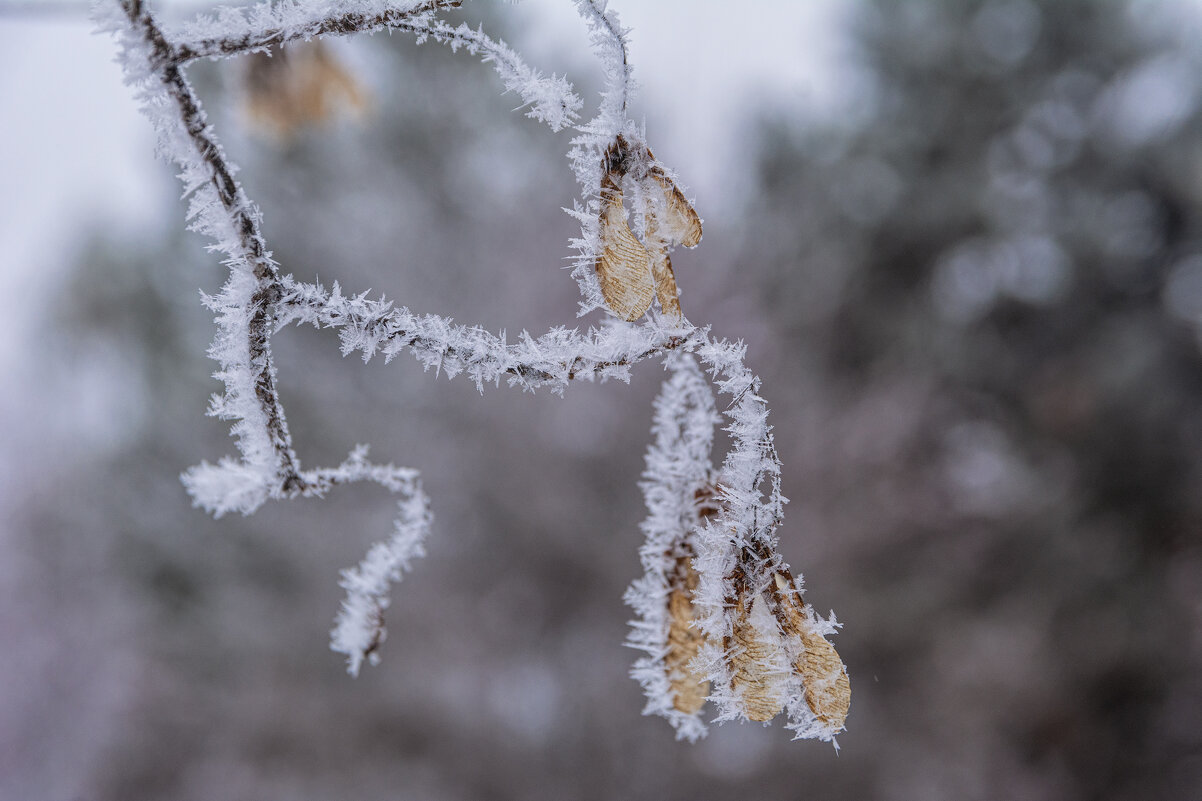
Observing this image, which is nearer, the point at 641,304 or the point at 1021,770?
the point at 641,304

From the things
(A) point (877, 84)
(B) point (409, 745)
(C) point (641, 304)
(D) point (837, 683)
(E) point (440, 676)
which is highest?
(A) point (877, 84)

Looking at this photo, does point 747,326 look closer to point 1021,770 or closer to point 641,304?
point 1021,770

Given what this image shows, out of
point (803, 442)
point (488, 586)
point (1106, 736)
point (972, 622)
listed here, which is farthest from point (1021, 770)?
point (488, 586)

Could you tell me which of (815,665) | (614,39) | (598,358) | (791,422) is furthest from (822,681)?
(791,422)

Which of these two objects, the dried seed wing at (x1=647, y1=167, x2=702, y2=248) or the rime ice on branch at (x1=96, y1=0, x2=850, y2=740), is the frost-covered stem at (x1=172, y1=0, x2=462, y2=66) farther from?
the dried seed wing at (x1=647, y1=167, x2=702, y2=248)

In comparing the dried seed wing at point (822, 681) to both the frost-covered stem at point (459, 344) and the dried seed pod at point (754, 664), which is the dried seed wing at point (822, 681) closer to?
the dried seed pod at point (754, 664)

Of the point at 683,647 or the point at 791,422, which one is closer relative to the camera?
the point at 683,647

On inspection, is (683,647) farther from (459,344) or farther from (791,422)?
(791,422)
